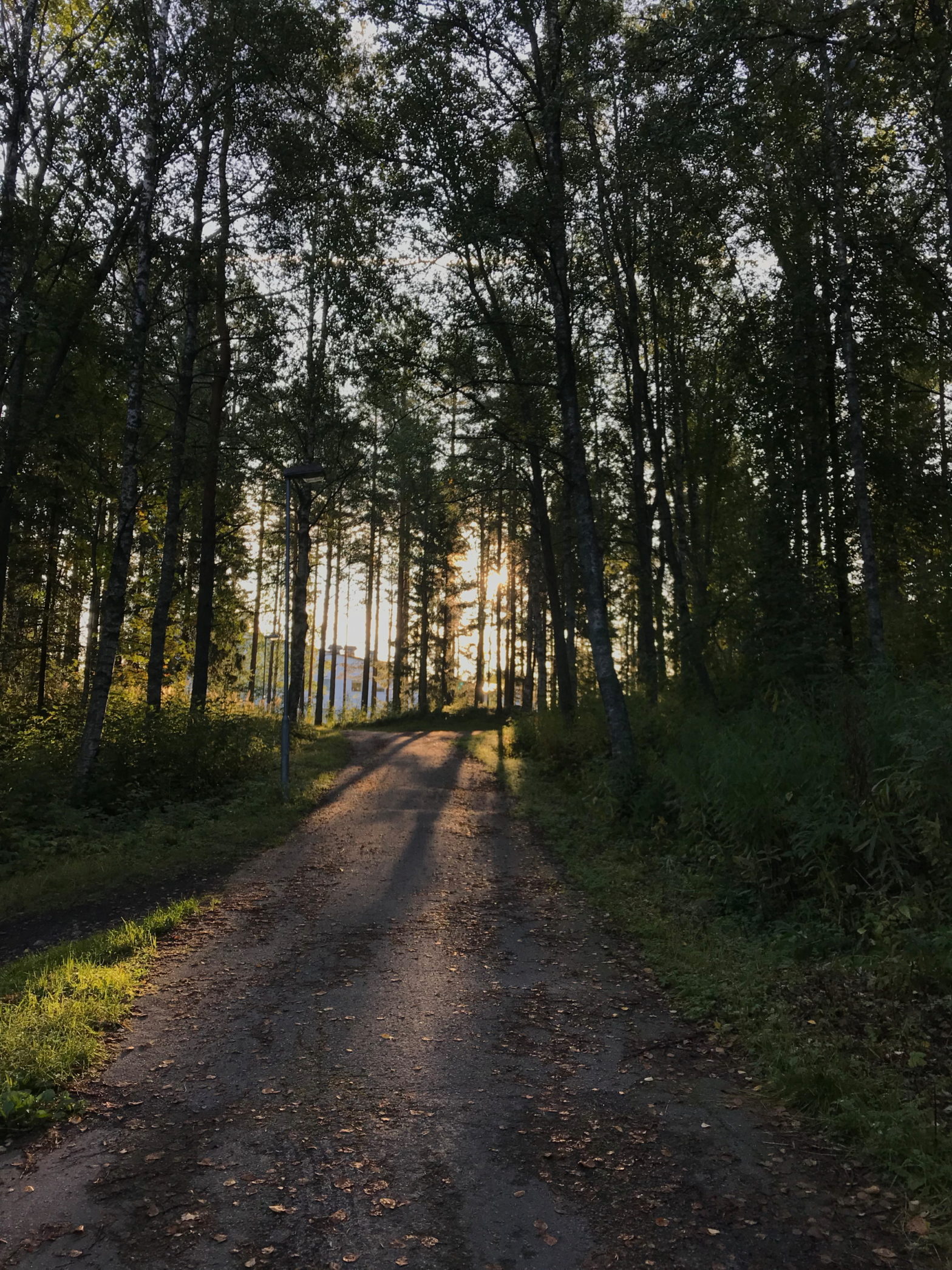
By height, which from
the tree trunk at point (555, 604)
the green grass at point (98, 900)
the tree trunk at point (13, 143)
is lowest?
the green grass at point (98, 900)

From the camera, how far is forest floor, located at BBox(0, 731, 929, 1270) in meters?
3.08

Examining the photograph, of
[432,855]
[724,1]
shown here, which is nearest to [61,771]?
[432,855]

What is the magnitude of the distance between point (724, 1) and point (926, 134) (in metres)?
4.44

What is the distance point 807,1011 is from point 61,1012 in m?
5.04

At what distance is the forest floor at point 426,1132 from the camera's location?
121 inches

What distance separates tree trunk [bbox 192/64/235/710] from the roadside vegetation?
374 inches

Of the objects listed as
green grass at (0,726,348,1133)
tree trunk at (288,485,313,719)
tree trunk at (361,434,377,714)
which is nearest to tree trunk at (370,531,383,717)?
tree trunk at (361,434,377,714)

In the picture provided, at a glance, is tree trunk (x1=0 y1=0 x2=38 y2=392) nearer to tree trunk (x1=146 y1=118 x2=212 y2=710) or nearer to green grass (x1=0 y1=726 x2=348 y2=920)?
tree trunk (x1=146 y1=118 x2=212 y2=710)

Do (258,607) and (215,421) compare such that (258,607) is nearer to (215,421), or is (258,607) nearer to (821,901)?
(215,421)

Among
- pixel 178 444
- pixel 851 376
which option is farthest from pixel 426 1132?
pixel 178 444

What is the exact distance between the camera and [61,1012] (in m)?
5.06

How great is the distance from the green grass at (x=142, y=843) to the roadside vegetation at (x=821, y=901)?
190 inches

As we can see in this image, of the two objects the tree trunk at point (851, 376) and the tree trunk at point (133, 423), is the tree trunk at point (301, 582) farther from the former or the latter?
the tree trunk at point (851, 376)

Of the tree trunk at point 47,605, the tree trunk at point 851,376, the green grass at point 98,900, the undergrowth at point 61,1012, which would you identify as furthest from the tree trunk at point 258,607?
the undergrowth at point 61,1012
